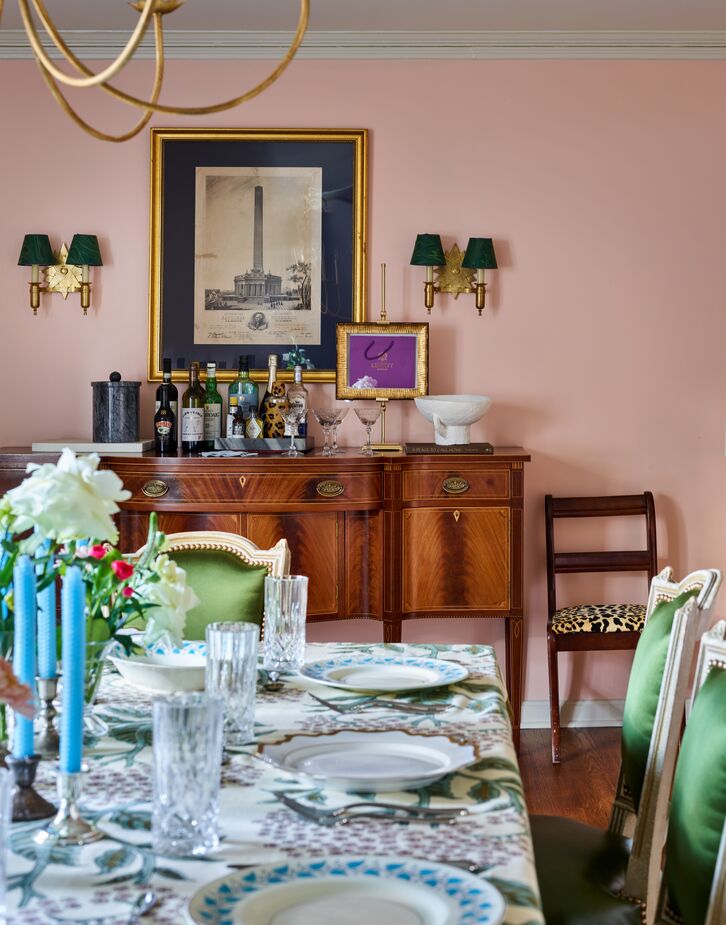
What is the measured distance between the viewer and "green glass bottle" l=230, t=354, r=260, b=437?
4.26 m

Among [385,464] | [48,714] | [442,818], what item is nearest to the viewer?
[442,818]

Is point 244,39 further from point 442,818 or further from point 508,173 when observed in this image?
point 442,818

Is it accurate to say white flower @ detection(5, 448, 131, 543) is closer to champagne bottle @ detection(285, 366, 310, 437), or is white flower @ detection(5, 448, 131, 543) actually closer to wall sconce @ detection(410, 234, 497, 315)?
champagne bottle @ detection(285, 366, 310, 437)

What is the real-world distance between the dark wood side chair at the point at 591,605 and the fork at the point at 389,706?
230cm

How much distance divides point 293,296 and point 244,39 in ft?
3.12

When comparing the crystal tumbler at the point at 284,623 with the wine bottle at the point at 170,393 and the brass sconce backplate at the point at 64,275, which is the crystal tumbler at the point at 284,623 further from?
Answer: the brass sconce backplate at the point at 64,275

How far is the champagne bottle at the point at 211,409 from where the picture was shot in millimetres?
4238

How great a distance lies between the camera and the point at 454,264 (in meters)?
4.38

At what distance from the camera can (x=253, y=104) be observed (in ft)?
14.4

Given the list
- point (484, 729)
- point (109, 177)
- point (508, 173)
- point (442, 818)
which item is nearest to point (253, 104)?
point (109, 177)

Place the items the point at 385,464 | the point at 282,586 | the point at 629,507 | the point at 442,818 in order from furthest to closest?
the point at 629,507, the point at 385,464, the point at 282,586, the point at 442,818

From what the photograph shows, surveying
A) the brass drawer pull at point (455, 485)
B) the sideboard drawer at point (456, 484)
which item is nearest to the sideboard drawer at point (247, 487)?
the sideboard drawer at point (456, 484)

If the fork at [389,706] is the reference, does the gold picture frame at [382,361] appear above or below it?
above

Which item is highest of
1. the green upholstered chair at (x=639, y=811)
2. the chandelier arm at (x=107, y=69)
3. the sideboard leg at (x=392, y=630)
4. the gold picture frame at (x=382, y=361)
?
the chandelier arm at (x=107, y=69)
